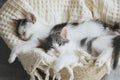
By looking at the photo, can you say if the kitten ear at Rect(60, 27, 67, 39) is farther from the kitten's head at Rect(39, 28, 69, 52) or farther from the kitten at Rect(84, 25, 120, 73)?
the kitten at Rect(84, 25, 120, 73)

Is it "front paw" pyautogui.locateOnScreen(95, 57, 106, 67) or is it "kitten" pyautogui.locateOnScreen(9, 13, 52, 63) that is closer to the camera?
"front paw" pyautogui.locateOnScreen(95, 57, 106, 67)

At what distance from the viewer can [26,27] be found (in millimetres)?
1762

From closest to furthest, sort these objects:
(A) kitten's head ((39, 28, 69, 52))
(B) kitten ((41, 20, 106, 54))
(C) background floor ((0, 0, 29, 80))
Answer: (A) kitten's head ((39, 28, 69, 52)) → (B) kitten ((41, 20, 106, 54)) → (C) background floor ((0, 0, 29, 80))

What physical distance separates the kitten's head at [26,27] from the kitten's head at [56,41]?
0.45ft

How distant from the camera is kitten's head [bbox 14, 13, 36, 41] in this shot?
175 cm

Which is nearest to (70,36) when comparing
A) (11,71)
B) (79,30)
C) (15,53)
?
(79,30)

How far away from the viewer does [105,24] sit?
6.06ft

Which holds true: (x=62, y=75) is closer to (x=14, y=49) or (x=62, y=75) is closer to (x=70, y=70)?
(x=70, y=70)

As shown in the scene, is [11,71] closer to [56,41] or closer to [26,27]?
[26,27]

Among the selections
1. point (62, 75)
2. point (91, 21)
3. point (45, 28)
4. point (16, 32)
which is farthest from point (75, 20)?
point (62, 75)

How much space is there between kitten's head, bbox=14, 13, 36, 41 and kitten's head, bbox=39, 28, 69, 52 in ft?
0.45

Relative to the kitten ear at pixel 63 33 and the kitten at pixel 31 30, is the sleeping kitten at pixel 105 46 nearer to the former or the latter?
the kitten ear at pixel 63 33

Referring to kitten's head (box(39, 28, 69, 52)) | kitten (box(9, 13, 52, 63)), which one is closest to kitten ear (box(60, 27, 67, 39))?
kitten's head (box(39, 28, 69, 52))

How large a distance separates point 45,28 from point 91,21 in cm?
29
